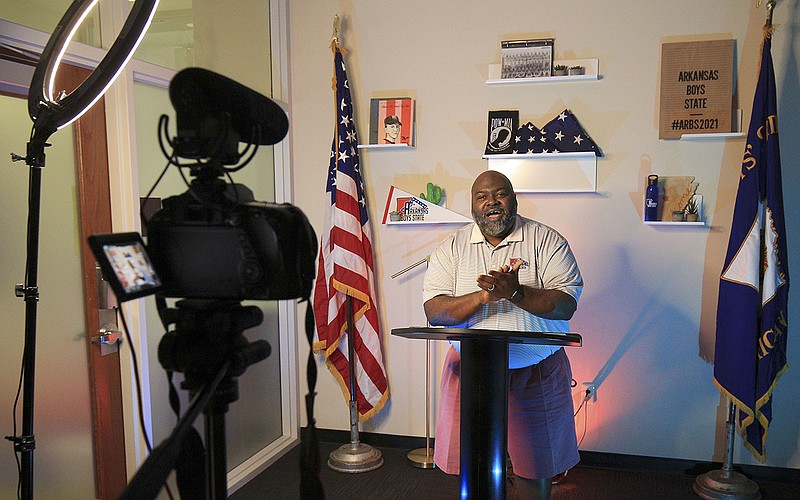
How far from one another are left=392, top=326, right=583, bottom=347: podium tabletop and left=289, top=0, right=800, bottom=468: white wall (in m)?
1.63

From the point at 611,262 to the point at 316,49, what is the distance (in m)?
2.05

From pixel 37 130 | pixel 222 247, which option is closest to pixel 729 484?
pixel 222 247

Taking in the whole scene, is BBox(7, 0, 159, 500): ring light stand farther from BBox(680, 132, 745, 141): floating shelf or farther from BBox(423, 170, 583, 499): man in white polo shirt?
BBox(680, 132, 745, 141): floating shelf

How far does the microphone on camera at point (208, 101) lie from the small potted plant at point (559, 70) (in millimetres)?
2550

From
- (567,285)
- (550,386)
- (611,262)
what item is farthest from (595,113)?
(550,386)

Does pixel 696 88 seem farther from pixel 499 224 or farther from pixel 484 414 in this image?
pixel 484 414

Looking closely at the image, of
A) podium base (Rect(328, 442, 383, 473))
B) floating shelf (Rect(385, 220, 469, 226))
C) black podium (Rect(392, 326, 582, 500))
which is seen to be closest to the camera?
black podium (Rect(392, 326, 582, 500))

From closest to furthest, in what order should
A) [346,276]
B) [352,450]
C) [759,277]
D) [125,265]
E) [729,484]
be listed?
[125,265]
[759,277]
[729,484]
[346,276]
[352,450]

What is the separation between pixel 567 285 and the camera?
2400 mm

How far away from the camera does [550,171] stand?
330 cm

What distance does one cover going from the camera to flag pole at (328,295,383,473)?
3.34 meters

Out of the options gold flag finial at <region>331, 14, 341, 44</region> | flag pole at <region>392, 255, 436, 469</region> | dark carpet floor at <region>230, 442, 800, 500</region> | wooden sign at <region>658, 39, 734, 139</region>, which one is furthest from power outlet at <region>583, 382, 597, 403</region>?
gold flag finial at <region>331, 14, 341, 44</region>

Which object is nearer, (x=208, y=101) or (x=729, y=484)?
(x=208, y=101)

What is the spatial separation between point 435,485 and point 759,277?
6.05 ft
